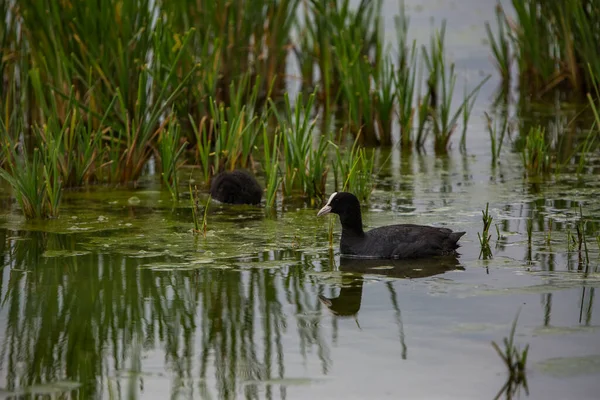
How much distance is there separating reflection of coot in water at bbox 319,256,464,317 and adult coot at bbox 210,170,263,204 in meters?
1.99

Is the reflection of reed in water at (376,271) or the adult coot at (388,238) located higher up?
the adult coot at (388,238)

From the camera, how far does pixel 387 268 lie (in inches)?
288

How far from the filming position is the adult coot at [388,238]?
745cm

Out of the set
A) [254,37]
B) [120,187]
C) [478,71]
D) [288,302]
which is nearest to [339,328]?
[288,302]

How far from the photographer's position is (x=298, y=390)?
5090 mm

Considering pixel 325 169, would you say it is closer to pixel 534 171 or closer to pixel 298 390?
pixel 534 171

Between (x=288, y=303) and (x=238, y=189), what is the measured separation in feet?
9.83

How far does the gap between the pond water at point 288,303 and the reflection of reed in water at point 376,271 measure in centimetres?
2

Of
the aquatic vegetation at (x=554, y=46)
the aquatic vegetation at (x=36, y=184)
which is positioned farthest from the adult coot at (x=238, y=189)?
the aquatic vegetation at (x=554, y=46)

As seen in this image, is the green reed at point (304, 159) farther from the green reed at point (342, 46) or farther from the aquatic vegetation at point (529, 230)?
the green reed at point (342, 46)

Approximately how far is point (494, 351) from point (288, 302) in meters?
1.47

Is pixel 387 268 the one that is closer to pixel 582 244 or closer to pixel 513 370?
pixel 582 244

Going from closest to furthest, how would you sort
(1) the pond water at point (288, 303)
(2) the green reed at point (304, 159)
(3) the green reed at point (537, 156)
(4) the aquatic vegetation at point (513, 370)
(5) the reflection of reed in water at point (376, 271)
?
(4) the aquatic vegetation at point (513, 370) → (1) the pond water at point (288, 303) → (5) the reflection of reed in water at point (376, 271) → (2) the green reed at point (304, 159) → (3) the green reed at point (537, 156)

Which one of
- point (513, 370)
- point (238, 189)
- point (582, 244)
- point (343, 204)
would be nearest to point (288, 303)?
point (343, 204)
